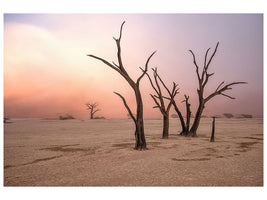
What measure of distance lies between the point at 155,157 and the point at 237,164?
98.1 inches

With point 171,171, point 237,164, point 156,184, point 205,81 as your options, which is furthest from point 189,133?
point 156,184

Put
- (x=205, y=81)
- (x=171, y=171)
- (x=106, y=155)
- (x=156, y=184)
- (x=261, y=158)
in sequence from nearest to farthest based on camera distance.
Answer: (x=156, y=184)
(x=171, y=171)
(x=261, y=158)
(x=106, y=155)
(x=205, y=81)

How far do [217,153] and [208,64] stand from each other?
7133 mm

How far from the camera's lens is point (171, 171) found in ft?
17.6

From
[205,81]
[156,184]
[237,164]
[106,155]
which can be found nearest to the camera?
[156,184]

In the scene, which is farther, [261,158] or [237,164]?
[261,158]

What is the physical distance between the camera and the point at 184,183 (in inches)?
177

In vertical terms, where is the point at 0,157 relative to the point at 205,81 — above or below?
below

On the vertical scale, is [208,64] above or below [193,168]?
above

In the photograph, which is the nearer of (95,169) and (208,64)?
(95,169)

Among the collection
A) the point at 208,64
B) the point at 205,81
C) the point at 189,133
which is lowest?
the point at 189,133

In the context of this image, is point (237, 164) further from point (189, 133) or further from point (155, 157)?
point (189, 133)

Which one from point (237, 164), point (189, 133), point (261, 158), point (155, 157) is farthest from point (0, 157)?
point (189, 133)

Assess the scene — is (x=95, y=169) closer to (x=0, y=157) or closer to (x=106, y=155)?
(x=106, y=155)
